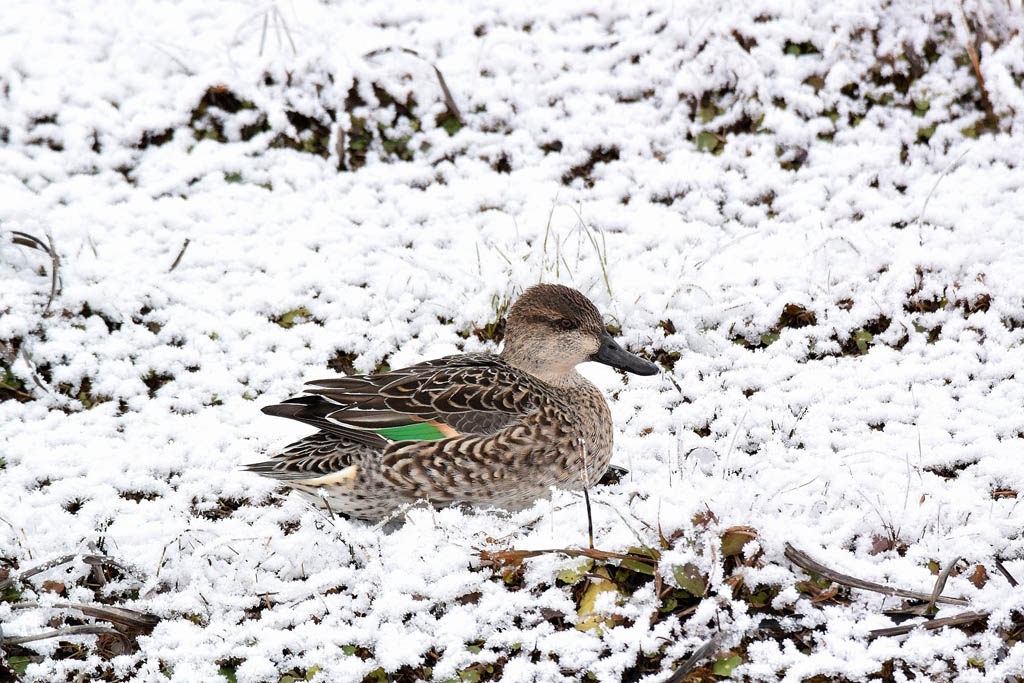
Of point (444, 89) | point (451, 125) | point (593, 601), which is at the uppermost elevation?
point (444, 89)

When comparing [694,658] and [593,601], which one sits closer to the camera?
[694,658]

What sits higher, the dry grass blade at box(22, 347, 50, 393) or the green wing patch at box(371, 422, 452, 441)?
the dry grass blade at box(22, 347, 50, 393)

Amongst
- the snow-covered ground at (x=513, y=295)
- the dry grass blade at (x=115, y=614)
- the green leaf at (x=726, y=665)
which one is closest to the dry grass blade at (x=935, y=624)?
the snow-covered ground at (x=513, y=295)

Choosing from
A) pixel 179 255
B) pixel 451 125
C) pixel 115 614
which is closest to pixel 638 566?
pixel 115 614

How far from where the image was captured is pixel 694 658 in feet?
8.62

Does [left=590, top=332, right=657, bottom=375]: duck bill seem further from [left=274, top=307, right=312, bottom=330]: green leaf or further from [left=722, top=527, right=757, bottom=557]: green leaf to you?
[left=274, top=307, right=312, bottom=330]: green leaf

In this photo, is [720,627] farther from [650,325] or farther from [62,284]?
[62,284]

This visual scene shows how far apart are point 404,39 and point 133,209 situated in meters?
2.27

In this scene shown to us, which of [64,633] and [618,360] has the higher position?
[618,360]

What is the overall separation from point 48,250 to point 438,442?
7.90 ft

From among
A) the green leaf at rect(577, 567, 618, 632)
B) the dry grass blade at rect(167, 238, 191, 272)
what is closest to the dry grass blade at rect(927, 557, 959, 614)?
the green leaf at rect(577, 567, 618, 632)

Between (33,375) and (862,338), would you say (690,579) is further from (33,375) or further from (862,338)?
(33,375)

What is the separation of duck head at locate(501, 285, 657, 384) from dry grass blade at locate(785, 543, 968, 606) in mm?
1346

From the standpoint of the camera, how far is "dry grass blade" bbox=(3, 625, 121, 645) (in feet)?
9.62
